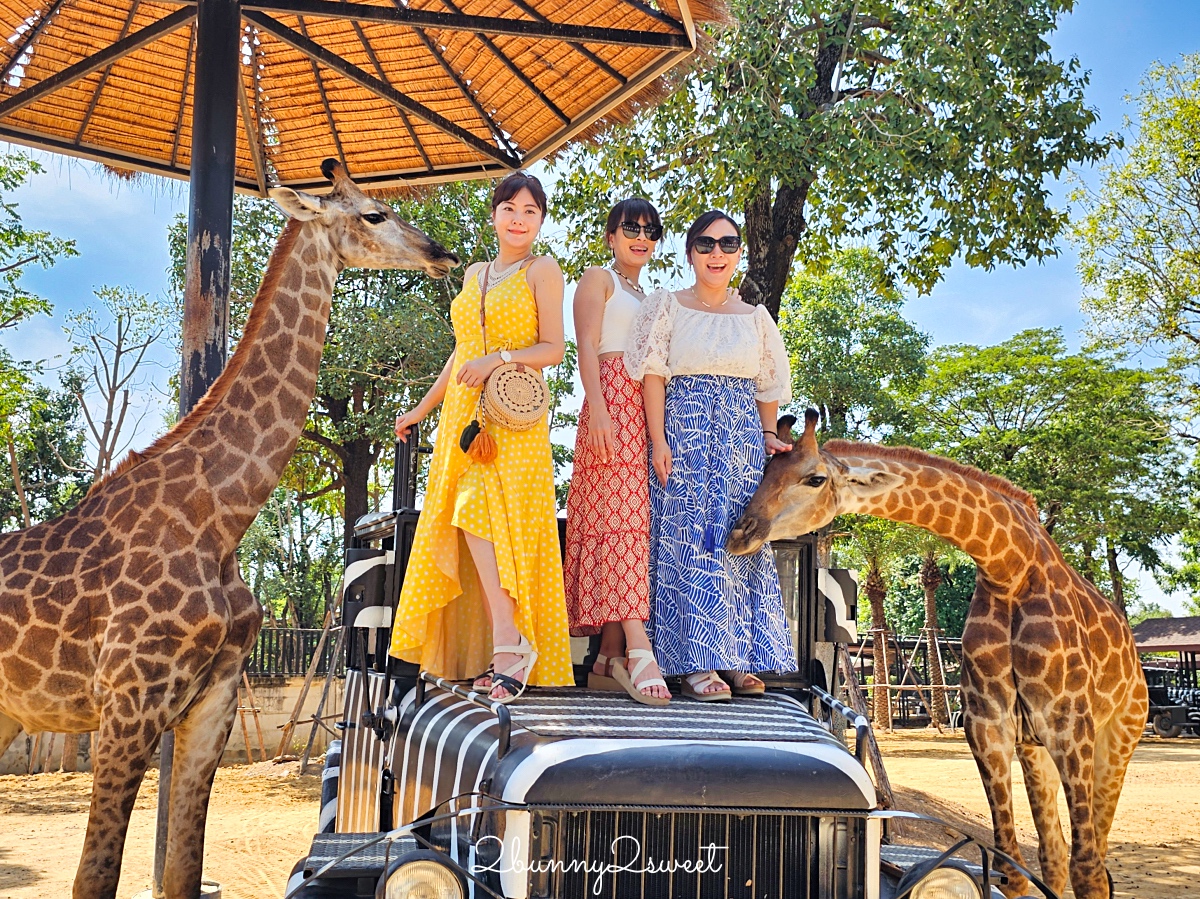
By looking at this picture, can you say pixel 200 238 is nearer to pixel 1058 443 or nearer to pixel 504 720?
pixel 504 720

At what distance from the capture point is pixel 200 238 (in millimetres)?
5785

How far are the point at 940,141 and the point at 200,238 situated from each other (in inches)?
264

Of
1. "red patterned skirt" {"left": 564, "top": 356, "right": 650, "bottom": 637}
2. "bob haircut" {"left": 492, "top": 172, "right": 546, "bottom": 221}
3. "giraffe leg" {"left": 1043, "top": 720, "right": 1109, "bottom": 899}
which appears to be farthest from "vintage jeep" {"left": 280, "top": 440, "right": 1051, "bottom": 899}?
"bob haircut" {"left": 492, "top": 172, "right": 546, "bottom": 221}

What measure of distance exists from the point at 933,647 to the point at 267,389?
76.3ft

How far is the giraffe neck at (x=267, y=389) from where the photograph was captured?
4.75m

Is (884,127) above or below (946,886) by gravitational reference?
above

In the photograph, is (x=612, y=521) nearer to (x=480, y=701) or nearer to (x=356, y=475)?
(x=480, y=701)

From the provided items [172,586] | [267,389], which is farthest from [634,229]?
[172,586]

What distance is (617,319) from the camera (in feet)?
15.5

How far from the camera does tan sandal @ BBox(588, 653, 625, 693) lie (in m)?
4.21

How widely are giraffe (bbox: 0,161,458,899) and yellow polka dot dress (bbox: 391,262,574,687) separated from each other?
2.66 feet

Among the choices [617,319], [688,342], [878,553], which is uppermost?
[878,553]

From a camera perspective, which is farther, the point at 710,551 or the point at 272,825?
the point at 272,825

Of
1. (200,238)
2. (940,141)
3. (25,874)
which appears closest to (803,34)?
(940,141)
